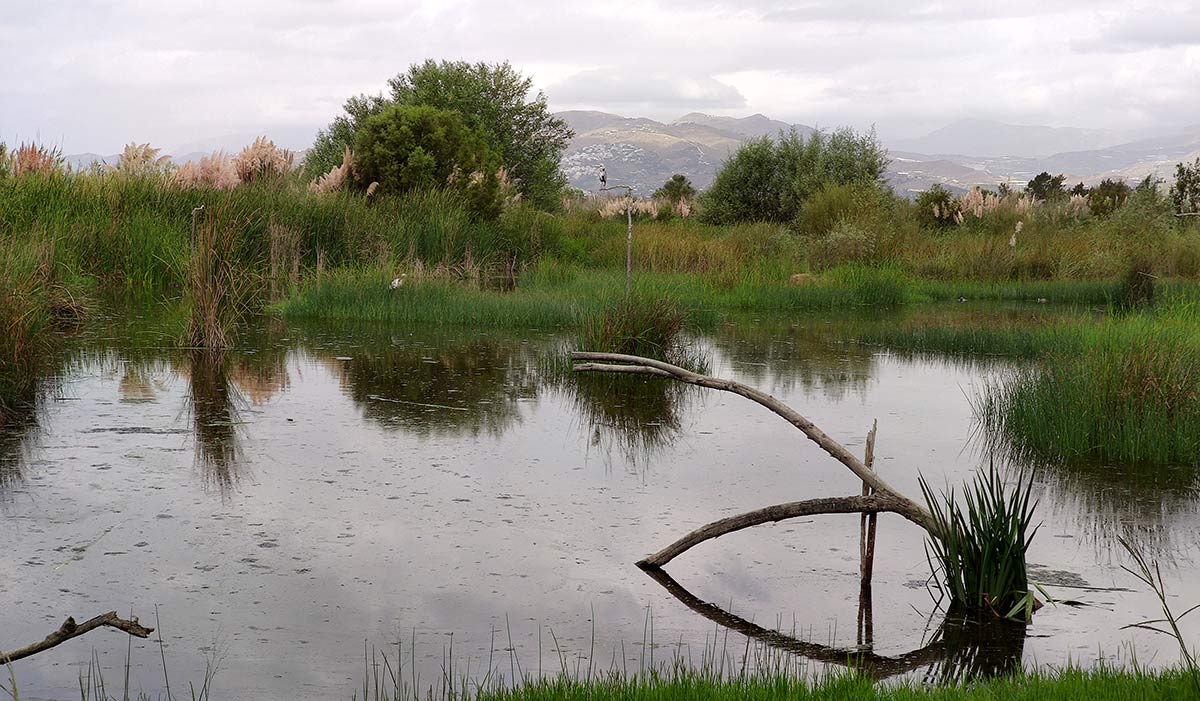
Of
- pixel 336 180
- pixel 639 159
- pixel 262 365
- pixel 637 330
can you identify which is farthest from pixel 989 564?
pixel 639 159

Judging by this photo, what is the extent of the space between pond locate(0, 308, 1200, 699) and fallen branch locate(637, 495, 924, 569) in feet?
0.62

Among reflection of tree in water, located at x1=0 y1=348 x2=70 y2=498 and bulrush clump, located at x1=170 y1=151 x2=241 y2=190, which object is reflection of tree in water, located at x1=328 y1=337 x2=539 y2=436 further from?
bulrush clump, located at x1=170 y1=151 x2=241 y2=190

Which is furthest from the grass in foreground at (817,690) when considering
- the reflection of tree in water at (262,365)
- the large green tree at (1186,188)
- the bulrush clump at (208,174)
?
the large green tree at (1186,188)

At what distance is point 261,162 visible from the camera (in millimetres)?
17641

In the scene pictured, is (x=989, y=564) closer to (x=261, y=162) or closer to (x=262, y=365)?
(x=262, y=365)

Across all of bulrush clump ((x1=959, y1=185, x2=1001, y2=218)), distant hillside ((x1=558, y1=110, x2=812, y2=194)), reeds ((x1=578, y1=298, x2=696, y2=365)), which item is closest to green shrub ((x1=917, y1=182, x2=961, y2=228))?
bulrush clump ((x1=959, y1=185, x2=1001, y2=218))

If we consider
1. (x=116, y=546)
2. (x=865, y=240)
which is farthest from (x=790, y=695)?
(x=865, y=240)

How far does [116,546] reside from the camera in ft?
16.1

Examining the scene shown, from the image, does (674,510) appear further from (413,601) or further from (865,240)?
(865,240)

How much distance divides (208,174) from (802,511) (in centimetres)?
1387

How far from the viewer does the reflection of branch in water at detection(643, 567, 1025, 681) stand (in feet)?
12.9

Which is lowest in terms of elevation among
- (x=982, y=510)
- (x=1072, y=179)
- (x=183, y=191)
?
(x=982, y=510)

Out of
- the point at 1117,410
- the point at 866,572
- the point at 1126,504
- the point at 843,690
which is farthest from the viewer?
the point at 1117,410

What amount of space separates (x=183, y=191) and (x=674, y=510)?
40.0ft
